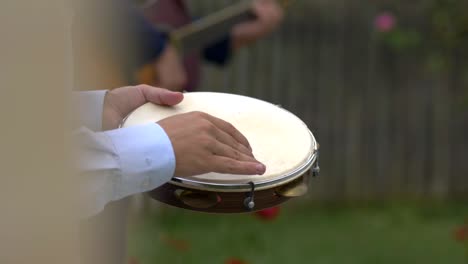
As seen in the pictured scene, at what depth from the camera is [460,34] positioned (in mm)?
4559

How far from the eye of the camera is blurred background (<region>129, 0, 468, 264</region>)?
457 cm

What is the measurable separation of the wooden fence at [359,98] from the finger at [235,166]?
327 cm

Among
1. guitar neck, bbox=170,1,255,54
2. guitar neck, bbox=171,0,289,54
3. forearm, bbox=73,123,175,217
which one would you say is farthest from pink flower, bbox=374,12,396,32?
forearm, bbox=73,123,175,217

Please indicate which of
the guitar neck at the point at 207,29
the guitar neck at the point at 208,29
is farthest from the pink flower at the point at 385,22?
the guitar neck at the point at 207,29

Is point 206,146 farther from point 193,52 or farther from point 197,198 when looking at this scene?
point 193,52

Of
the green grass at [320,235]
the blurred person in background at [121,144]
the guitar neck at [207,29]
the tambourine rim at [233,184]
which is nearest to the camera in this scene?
the blurred person in background at [121,144]

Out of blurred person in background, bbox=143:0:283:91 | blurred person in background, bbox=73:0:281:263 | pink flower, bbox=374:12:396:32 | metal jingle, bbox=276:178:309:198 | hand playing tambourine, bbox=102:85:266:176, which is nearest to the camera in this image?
blurred person in background, bbox=73:0:281:263

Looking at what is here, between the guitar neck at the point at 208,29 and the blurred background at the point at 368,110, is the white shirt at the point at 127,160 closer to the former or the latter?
the guitar neck at the point at 208,29

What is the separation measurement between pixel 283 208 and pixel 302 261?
794 mm

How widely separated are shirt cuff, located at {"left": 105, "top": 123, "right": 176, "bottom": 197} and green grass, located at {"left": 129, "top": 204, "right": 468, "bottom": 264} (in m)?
2.23

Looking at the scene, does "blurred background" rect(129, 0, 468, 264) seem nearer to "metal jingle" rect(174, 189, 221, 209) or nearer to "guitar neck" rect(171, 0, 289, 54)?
"guitar neck" rect(171, 0, 289, 54)

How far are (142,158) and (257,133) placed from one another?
42cm

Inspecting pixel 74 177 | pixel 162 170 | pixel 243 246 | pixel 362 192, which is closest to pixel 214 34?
pixel 243 246

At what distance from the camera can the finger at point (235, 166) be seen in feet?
4.54
